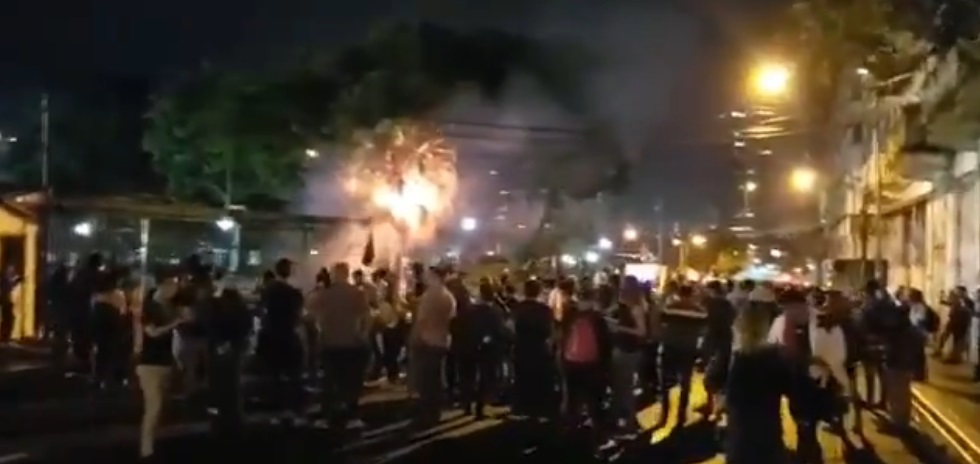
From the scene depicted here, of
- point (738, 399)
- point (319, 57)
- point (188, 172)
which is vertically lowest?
point (738, 399)

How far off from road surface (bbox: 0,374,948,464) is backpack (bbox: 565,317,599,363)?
958 mm

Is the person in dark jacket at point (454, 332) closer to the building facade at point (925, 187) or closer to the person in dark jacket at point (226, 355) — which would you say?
the person in dark jacket at point (226, 355)

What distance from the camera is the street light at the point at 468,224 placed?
63.7m

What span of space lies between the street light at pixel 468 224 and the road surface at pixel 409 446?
45502 mm

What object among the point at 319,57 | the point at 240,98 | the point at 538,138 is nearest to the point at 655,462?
the point at 240,98

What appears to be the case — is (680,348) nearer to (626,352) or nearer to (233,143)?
(626,352)

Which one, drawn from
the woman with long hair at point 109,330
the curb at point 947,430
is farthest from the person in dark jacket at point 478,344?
the curb at point 947,430

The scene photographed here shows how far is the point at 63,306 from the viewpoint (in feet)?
72.3

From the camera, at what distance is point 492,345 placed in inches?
782

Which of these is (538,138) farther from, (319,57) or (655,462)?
(655,462)

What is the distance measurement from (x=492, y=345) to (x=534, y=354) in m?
2.45

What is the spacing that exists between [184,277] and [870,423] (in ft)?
28.4

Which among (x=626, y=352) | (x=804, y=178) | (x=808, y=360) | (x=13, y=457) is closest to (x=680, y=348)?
(x=626, y=352)

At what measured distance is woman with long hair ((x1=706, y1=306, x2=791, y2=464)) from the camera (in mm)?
9242
